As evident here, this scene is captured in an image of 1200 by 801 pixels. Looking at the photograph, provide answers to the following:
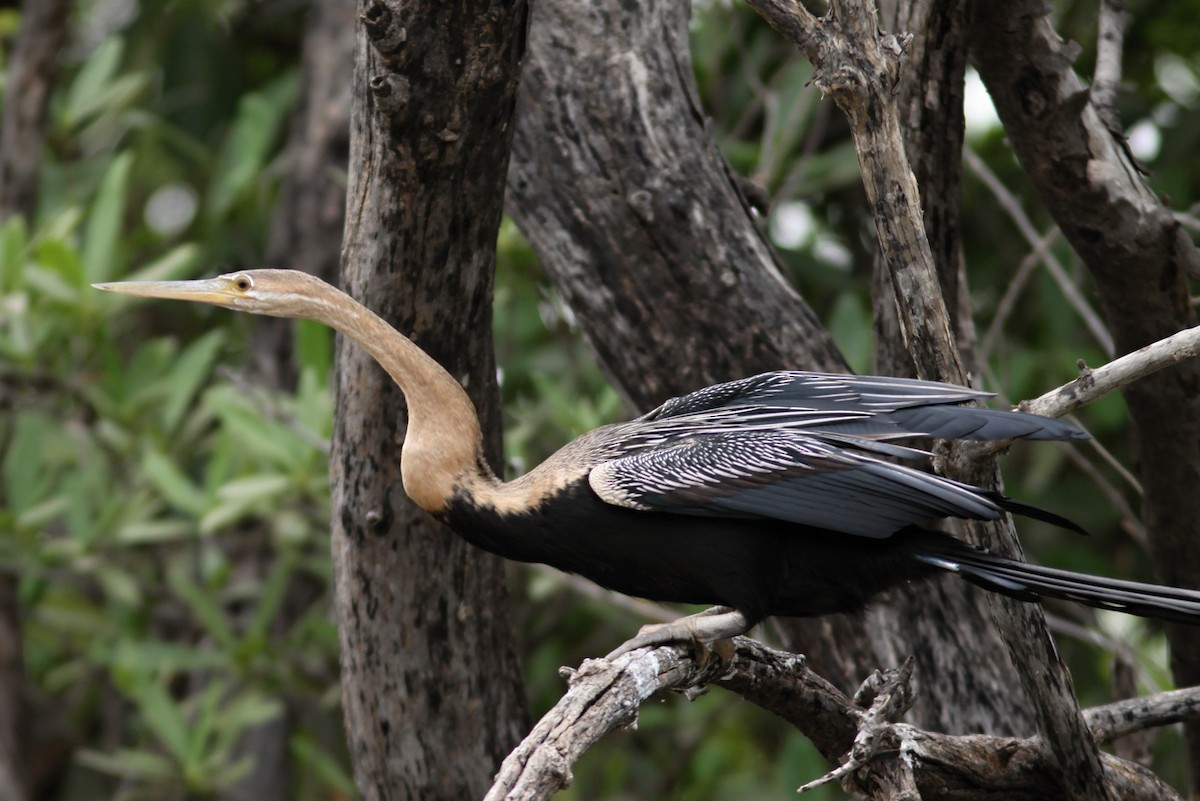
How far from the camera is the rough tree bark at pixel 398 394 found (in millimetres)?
2496

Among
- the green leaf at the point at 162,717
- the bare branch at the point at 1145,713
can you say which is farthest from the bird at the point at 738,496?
the green leaf at the point at 162,717

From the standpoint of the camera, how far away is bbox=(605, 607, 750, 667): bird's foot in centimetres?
255

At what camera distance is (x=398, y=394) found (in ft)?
9.84

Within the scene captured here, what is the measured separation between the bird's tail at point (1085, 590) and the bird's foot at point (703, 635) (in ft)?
1.35

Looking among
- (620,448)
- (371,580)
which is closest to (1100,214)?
(620,448)

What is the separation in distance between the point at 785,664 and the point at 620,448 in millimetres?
512

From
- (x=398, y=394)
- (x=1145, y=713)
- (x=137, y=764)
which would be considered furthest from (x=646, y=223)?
(x=137, y=764)

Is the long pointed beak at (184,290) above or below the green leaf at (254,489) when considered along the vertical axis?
above

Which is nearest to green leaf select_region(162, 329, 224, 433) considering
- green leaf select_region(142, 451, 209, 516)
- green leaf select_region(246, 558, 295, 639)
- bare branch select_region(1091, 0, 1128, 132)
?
green leaf select_region(142, 451, 209, 516)

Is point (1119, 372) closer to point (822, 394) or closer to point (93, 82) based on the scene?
point (822, 394)

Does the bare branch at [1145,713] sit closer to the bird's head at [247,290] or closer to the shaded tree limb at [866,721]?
the shaded tree limb at [866,721]

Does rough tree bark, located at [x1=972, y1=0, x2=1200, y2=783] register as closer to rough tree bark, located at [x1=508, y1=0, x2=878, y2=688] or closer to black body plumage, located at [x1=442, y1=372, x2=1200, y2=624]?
rough tree bark, located at [x1=508, y1=0, x2=878, y2=688]

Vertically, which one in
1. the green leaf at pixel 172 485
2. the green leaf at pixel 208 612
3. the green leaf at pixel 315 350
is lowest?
the green leaf at pixel 208 612

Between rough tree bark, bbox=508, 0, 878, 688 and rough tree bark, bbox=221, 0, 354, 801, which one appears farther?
rough tree bark, bbox=221, 0, 354, 801
